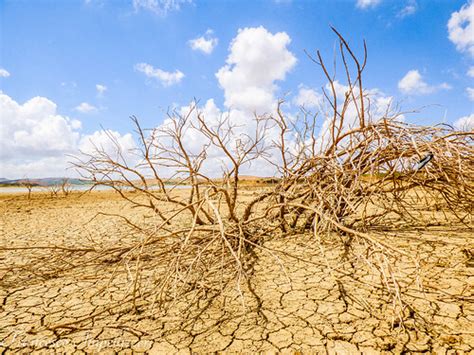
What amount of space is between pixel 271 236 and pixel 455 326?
2.05m

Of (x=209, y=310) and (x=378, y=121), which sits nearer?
(x=209, y=310)

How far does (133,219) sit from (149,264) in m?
3.54

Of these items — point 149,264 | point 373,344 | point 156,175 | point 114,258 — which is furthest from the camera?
point 156,175

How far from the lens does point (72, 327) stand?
173 centimetres

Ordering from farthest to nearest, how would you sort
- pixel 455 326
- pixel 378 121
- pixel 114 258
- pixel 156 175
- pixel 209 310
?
pixel 156 175
pixel 114 258
pixel 378 121
pixel 209 310
pixel 455 326

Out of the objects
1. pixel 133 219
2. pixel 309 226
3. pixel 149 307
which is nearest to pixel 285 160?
pixel 309 226

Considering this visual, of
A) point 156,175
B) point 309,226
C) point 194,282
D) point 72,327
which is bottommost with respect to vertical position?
point 72,327

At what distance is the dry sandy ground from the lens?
152 cm

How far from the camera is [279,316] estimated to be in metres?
1.77

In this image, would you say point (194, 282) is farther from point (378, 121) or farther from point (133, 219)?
point (133, 219)

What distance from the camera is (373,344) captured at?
1.46 meters

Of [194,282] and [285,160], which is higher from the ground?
[285,160]

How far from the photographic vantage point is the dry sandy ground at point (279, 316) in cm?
152

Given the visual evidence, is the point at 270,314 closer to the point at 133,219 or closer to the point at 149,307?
the point at 149,307
